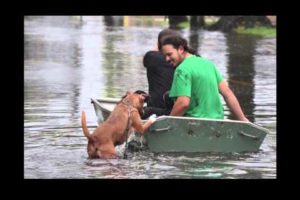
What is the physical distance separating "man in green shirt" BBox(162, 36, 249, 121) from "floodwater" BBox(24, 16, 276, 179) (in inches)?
21.3

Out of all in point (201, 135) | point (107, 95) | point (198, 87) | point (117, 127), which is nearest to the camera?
point (117, 127)

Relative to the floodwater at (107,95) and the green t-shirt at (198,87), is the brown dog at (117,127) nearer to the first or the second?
the floodwater at (107,95)

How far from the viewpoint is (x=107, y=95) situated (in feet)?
53.7

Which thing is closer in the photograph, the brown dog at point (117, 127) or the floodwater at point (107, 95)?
the floodwater at point (107, 95)

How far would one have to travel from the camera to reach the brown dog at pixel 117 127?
9.52 m

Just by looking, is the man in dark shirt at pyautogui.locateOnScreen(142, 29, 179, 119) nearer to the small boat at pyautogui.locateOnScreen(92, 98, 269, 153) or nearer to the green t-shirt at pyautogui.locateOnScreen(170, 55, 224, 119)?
the green t-shirt at pyautogui.locateOnScreen(170, 55, 224, 119)

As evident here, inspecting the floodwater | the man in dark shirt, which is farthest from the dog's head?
the man in dark shirt

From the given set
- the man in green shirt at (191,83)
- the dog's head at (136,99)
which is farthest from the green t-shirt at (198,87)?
the dog's head at (136,99)

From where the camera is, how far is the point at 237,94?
16.8m

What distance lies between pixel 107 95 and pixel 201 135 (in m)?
6.62

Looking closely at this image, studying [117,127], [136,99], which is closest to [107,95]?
[136,99]

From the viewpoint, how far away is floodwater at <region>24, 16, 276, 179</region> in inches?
371

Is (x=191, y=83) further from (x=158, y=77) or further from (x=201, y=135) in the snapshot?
(x=158, y=77)

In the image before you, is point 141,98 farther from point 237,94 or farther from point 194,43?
point 194,43
